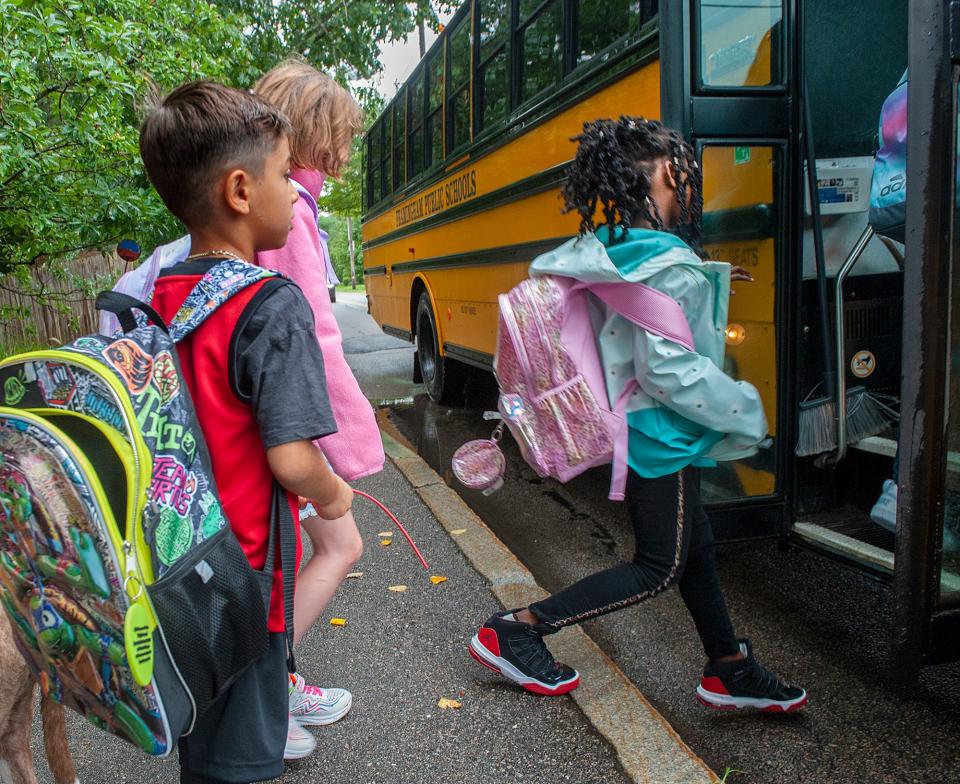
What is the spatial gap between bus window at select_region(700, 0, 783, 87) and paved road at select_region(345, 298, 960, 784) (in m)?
1.81

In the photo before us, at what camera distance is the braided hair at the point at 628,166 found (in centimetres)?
215

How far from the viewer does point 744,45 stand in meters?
3.05

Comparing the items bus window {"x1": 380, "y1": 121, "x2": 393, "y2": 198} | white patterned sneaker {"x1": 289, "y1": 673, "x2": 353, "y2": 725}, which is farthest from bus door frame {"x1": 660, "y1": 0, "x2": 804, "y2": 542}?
bus window {"x1": 380, "y1": 121, "x2": 393, "y2": 198}

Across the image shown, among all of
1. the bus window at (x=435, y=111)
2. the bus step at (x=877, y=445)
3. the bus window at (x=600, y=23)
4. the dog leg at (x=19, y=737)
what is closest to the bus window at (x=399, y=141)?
the bus window at (x=435, y=111)

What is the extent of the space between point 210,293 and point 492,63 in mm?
4337

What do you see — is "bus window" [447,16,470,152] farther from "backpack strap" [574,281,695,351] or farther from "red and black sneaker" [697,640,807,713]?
"red and black sneaker" [697,640,807,713]

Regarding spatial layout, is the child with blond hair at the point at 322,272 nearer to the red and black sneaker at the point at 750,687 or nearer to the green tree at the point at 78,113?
the red and black sneaker at the point at 750,687

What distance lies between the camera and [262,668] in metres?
1.50

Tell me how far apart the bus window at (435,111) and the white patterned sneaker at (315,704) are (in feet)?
16.1

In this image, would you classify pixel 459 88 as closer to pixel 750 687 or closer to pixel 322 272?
pixel 322 272

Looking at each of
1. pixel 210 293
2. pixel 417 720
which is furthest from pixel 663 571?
pixel 210 293

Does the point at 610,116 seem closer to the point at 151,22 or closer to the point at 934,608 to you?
the point at 934,608

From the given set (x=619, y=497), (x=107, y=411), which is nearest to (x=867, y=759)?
(x=619, y=497)

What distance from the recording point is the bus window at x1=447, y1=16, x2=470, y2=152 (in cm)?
584
